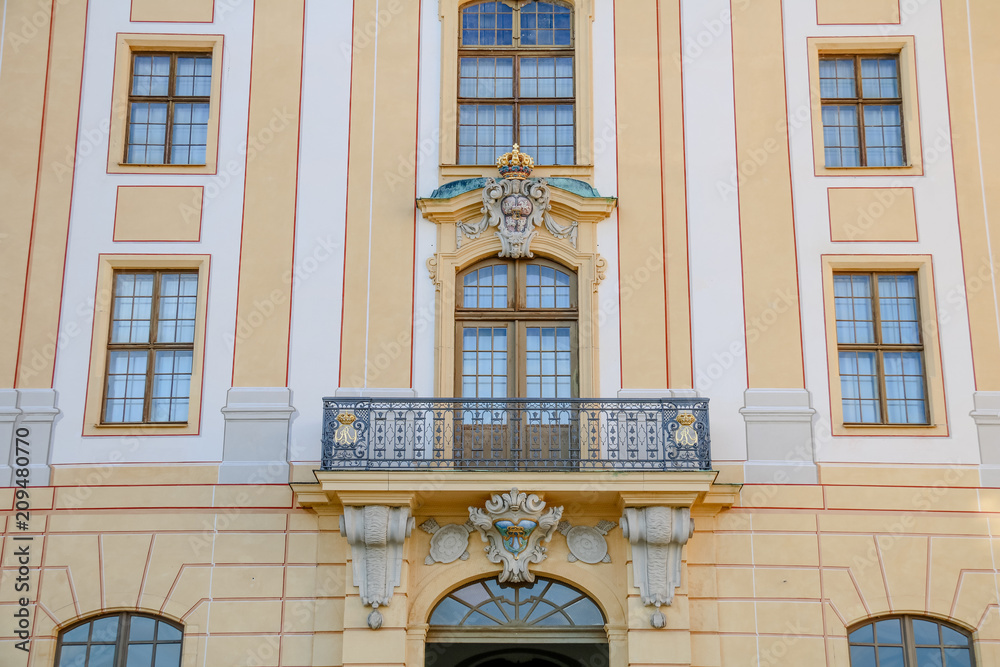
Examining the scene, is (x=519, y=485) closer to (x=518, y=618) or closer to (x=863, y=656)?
(x=518, y=618)

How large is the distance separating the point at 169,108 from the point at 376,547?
6.00 m

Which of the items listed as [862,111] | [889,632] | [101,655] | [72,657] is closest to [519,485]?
[889,632]

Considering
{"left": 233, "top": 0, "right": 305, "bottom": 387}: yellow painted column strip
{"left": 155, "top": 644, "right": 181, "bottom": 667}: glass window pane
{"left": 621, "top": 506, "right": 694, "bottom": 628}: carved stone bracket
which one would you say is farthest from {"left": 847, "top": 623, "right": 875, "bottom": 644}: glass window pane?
{"left": 155, "top": 644, "right": 181, "bottom": 667}: glass window pane

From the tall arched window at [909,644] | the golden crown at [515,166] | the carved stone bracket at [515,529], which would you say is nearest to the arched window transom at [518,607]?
the carved stone bracket at [515,529]

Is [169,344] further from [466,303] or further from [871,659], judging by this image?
[871,659]

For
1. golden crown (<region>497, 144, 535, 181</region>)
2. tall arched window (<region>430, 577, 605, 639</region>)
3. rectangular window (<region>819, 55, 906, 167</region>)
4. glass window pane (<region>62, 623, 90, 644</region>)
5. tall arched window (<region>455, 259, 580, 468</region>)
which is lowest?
glass window pane (<region>62, 623, 90, 644</region>)

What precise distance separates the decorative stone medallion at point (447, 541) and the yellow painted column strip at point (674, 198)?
2.84 metres

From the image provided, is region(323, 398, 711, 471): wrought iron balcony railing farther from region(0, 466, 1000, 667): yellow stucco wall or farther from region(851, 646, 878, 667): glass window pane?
region(851, 646, 878, 667): glass window pane

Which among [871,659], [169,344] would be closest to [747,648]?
[871,659]

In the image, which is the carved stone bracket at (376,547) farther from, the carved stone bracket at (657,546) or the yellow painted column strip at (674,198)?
the yellow painted column strip at (674,198)

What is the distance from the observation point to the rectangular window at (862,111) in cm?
1559

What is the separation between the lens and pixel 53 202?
15258 millimetres

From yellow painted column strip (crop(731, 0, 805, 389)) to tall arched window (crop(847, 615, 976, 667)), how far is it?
8.85 feet

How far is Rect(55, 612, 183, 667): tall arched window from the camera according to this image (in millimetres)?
13695
